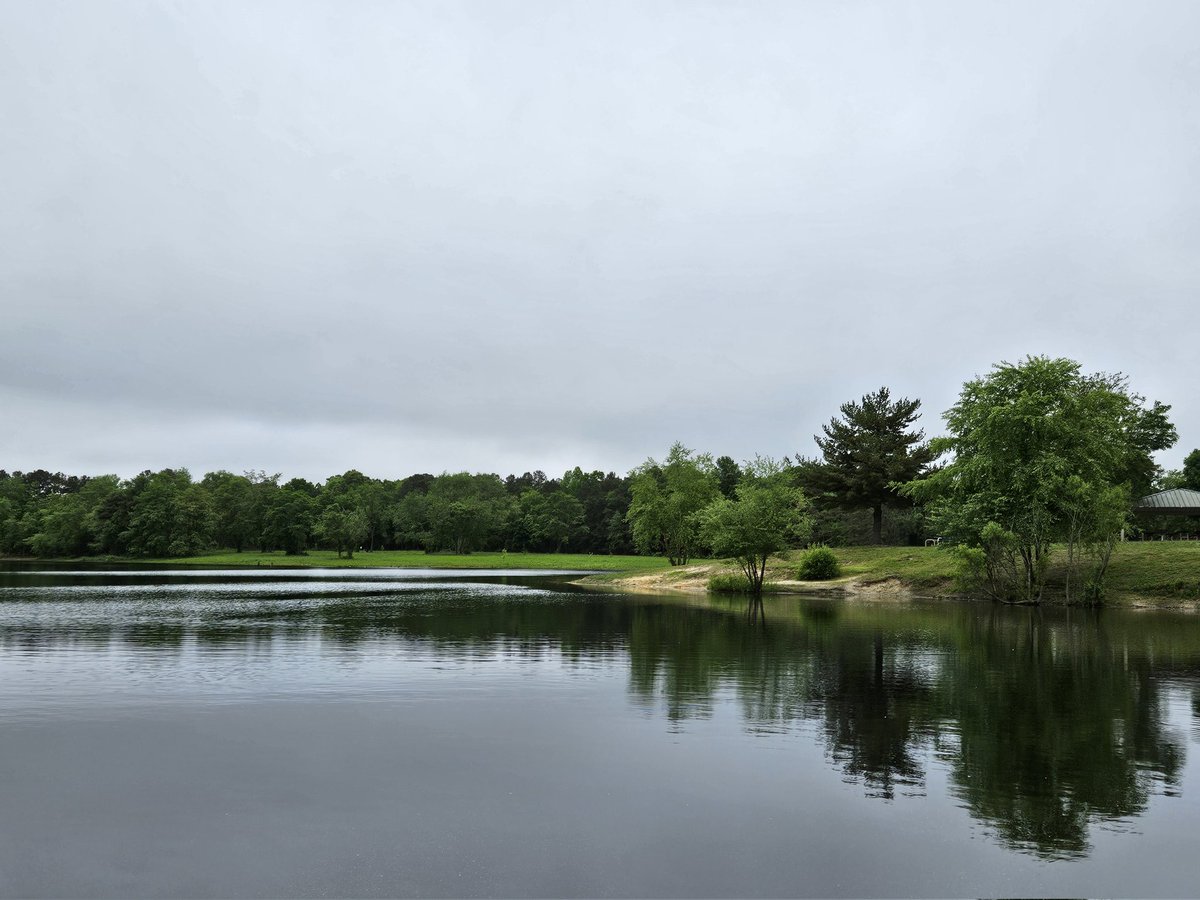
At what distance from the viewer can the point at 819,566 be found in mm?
61906

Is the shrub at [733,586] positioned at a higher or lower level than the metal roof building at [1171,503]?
lower

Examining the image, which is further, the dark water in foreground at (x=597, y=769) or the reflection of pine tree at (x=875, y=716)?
the reflection of pine tree at (x=875, y=716)

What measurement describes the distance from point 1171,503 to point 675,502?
47.1 meters

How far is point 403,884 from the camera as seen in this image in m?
8.50

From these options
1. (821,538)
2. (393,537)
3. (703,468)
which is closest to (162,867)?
(821,538)

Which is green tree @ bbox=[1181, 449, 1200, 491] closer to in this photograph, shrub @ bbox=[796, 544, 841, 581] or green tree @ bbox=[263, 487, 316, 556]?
shrub @ bbox=[796, 544, 841, 581]

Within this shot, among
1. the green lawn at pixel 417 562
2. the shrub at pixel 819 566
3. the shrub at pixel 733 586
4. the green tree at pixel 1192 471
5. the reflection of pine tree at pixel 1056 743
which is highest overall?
the green tree at pixel 1192 471

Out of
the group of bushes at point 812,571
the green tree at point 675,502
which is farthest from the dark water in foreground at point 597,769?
the green tree at point 675,502

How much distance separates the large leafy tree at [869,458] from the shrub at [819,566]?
998 centimetres

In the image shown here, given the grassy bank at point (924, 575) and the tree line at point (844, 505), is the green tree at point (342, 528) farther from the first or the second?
the grassy bank at point (924, 575)

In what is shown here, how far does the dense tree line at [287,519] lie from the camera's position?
132 meters

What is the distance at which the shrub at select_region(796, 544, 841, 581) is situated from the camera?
2425 inches

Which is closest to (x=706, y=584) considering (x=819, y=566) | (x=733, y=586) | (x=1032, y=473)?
(x=733, y=586)

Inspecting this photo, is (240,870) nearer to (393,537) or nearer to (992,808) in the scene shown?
(992,808)
